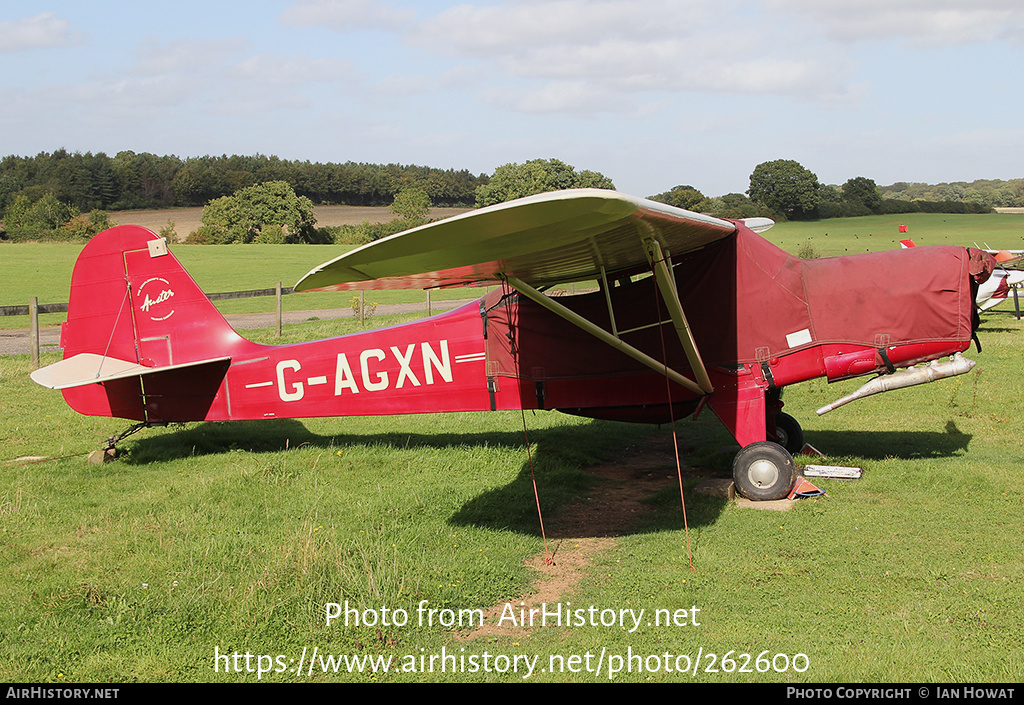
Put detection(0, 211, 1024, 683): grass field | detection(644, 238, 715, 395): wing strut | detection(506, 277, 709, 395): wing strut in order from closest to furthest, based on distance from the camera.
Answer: detection(0, 211, 1024, 683): grass field, detection(644, 238, 715, 395): wing strut, detection(506, 277, 709, 395): wing strut

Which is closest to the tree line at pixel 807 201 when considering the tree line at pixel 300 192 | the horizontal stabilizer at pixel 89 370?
the tree line at pixel 300 192

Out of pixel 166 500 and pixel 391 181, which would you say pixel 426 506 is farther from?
pixel 391 181

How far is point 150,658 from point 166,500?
3.14 metres

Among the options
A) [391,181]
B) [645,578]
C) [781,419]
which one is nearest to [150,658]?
[645,578]

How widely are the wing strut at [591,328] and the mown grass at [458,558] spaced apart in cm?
119

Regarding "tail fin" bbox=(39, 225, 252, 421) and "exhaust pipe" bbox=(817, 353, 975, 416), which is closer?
"exhaust pipe" bbox=(817, 353, 975, 416)

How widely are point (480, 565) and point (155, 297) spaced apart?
5.69 m

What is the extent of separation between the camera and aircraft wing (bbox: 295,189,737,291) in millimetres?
4152

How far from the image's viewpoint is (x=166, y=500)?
281 inches

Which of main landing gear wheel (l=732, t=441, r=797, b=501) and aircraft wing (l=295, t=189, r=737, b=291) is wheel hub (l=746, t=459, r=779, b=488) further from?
aircraft wing (l=295, t=189, r=737, b=291)

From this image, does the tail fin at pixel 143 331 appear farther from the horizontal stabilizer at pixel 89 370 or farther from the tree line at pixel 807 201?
the tree line at pixel 807 201

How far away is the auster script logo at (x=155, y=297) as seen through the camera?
8859 millimetres

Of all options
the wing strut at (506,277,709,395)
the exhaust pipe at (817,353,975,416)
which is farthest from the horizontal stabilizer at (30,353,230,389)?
the exhaust pipe at (817,353,975,416)

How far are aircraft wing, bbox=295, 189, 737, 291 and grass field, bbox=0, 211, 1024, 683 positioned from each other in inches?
82.9
